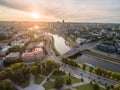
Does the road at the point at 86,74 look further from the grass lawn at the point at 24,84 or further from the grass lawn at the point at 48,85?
the grass lawn at the point at 24,84

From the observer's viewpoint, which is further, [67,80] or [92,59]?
[92,59]

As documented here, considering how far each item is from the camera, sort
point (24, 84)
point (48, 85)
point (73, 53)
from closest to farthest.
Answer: point (48, 85) → point (24, 84) → point (73, 53)

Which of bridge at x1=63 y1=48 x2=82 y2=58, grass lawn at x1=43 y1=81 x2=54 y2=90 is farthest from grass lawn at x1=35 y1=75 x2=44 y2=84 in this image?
bridge at x1=63 y1=48 x2=82 y2=58

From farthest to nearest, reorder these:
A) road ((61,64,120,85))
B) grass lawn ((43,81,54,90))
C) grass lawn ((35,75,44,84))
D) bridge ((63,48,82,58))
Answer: bridge ((63,48,82,58)) < grass lawn ((35,75,44,84)) < road ((61,64,120,85)) < grass lawn ((43,81,54,90))

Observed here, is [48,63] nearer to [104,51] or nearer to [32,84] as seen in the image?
[32,84]

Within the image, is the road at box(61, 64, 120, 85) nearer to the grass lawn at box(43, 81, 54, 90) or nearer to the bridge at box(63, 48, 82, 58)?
the grass lawn at box(43, 81, 54, 90)

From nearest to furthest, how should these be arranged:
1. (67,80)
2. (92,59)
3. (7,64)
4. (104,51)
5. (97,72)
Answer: (67,80)
(97,72)
(7,64)
(92,59)
(104,51)

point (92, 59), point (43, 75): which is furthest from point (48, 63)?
point (92, 59)

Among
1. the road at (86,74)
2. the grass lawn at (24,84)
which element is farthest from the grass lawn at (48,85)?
the road at (86,74)

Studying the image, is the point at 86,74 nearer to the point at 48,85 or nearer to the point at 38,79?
the point at 48,85

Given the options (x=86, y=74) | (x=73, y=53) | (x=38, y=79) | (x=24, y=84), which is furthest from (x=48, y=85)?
(x=73, y=53)

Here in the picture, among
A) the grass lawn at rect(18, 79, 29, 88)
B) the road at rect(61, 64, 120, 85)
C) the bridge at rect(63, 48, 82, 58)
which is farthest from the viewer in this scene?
the bridge at rect(63, 48, 82, 58)
